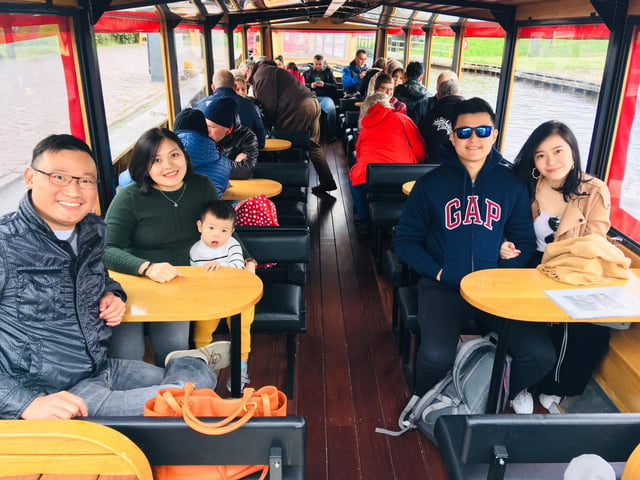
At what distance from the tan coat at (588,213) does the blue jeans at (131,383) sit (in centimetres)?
180

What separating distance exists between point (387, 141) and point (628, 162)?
1.96m

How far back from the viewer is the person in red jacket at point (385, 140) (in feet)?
15.3

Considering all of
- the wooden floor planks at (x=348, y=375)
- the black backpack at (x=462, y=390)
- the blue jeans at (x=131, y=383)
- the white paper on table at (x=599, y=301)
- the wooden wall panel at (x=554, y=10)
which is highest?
the wooden wall panel at (x=554, y=10)

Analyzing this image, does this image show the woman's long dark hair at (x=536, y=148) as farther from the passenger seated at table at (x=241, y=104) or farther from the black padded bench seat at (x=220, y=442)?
the passenger seated at table at (x=241, y=104)

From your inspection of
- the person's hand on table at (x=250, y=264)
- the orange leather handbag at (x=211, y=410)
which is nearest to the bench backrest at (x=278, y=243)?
the person's hand on table at (x=250, y=264)

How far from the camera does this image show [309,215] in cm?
590

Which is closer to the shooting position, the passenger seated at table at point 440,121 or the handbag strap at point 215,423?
the handbag strap at point 215,423

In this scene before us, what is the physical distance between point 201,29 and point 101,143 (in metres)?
3.81

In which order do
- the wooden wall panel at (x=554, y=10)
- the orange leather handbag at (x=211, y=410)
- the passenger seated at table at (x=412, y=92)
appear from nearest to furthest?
the orange leather handbag at (x=211, y=410) < the wooden wall panel at (x=554, y=10) < the passenger seated at table at (x=412, y=92)

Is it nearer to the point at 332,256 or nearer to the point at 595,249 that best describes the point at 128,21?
the point at 332,256

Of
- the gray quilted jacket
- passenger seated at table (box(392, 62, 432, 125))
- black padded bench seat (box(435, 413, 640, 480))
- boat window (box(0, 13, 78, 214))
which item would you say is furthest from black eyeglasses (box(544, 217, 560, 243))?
passenger seated at table (box(392, 62, 432, 125))

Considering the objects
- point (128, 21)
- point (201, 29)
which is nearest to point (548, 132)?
point (128, 21)

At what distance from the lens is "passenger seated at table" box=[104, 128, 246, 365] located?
2574 mm

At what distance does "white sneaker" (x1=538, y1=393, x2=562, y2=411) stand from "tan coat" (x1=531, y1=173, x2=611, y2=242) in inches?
33.7
